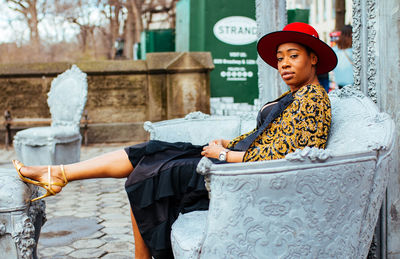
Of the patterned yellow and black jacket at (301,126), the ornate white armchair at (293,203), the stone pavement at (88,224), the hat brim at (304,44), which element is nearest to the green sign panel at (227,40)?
the stone pavement at (88,224)

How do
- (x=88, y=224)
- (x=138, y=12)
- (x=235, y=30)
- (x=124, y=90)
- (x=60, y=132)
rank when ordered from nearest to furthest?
1. (x=88, y=224)
2. (x=60, y=132)
3. (x=124, y=90)
4. (x=235, y=30)
5. (x=138, y=12)

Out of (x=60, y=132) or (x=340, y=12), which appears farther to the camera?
(x=340, y=12)

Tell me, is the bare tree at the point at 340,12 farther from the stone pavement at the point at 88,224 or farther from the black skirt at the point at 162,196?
the black skirt at the point at 162,196

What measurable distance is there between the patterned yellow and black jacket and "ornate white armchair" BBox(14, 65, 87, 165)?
4.45m

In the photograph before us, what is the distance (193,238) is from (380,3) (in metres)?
1.81

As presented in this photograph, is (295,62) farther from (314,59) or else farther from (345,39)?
(345,39)

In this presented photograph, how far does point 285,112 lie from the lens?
2.56 metres

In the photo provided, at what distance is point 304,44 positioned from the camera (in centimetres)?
271

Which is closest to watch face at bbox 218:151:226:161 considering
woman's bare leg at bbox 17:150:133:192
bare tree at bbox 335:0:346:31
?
woman's bare leg at bbox 17:150:133:192

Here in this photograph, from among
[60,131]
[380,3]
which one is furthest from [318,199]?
[60,131]

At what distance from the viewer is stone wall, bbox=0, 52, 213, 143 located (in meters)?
9.89

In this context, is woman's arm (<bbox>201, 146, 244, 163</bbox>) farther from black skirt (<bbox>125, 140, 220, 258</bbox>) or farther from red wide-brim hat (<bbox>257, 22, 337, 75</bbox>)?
red wide-brim hat (<bbox>257, 22, 337, 75</bbox>)

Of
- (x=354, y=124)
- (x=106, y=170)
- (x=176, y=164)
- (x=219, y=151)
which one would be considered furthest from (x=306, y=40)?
(x=106, y=170)

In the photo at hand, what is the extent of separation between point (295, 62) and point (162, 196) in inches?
44.2
